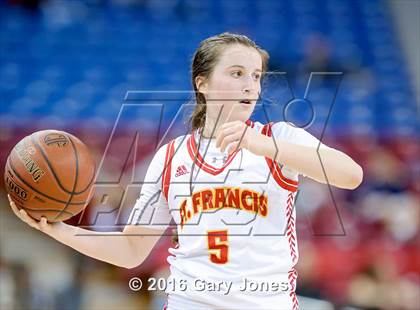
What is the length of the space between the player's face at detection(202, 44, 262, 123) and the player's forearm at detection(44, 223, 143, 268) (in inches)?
26.6

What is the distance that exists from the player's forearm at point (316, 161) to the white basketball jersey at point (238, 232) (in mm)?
126

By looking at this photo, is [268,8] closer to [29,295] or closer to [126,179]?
[126,179]

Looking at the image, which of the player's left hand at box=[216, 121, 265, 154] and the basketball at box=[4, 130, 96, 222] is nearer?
the player's left hand at box=[216, 121, 265, 154]

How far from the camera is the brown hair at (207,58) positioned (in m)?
3.01

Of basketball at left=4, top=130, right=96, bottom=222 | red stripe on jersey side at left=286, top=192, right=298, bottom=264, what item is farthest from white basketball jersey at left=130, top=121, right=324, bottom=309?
basketball at left=4, top=130, right=96, bottom=222

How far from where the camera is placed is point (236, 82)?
288 cm

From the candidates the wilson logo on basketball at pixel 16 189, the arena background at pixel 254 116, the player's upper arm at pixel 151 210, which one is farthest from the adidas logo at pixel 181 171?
the arena background at pixel 254 116

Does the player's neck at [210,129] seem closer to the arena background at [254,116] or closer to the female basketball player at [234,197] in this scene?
the female basketball player at [234,197]

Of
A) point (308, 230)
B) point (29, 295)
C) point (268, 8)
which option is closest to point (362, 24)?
point (268, 8)

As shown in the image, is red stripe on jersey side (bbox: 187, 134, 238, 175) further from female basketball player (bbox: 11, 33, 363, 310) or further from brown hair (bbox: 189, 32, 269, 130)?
brown hair (bbox: 189, 32, 269, 130)

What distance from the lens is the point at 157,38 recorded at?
10461mm

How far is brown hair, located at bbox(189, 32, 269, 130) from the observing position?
9.86ft

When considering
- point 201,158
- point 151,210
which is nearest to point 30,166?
point 151,210

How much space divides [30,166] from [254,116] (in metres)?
4.81
